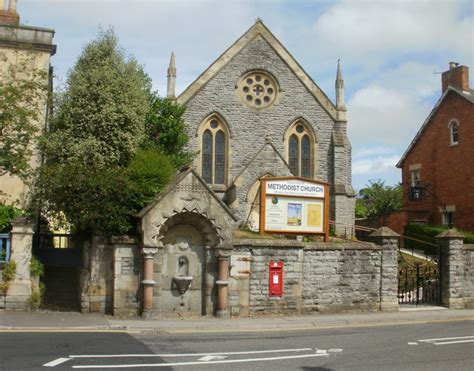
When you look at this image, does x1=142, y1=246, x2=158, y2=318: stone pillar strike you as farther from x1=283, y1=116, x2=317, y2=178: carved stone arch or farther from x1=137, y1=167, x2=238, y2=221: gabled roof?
x1=283, y1=116, x2=317, y2=178: carved stone arch

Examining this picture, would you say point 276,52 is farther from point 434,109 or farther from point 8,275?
point 8,275

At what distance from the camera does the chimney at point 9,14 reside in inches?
822

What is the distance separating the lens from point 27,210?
55.2ft

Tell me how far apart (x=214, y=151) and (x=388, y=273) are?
46.9 ft

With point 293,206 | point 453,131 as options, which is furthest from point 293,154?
point 293,206

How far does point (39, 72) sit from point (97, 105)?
8.43ft

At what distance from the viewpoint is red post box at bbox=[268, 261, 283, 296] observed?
15984 millimetres

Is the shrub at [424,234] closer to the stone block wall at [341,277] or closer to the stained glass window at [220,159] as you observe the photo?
the stained glass window at [220,159]

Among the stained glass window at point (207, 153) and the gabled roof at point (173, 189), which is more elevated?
the stained glass window at point (207, 153)

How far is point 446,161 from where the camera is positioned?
35.4 metres

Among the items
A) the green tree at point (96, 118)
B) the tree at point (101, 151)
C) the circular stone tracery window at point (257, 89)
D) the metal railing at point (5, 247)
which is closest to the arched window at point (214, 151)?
the circular stone tracery window at point (257, 89)

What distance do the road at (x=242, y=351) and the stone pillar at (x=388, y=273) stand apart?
148 inches

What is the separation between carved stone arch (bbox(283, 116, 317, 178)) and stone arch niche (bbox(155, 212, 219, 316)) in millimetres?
15834

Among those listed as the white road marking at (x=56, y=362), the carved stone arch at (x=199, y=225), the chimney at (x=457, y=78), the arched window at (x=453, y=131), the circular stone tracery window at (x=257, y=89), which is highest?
the chimney at (x=457, y=78)
